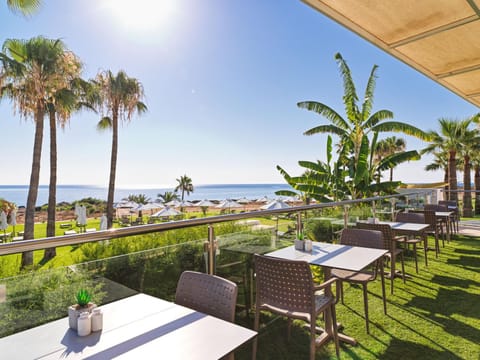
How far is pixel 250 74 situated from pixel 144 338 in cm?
2232

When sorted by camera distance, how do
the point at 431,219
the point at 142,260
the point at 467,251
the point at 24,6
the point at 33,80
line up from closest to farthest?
the point at 142,260 → the point at 431,219 → the point at 467,251 → the point at 24,6 → the point at 33,80

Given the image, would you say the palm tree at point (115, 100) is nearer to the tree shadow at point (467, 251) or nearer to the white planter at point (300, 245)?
the white planter at point (300, 245)

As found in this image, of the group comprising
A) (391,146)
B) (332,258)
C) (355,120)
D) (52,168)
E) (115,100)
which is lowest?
(332,258)

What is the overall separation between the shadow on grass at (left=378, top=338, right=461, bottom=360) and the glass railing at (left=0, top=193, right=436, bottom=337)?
1.31m

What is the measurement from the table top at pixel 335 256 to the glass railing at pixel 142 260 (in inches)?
12.2

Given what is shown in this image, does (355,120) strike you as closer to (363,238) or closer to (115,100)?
(363,238)

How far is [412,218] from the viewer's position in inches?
224

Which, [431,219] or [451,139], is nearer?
[431,219]

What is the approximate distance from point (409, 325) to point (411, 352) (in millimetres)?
563

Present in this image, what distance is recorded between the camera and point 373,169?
841 centimetres

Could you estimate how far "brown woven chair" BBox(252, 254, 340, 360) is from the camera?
7.02 feet

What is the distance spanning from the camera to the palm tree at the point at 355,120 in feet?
27.7

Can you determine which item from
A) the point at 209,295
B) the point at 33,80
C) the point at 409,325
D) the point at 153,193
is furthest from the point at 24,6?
the point at 153,193

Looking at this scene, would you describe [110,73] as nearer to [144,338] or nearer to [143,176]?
[144,338]
